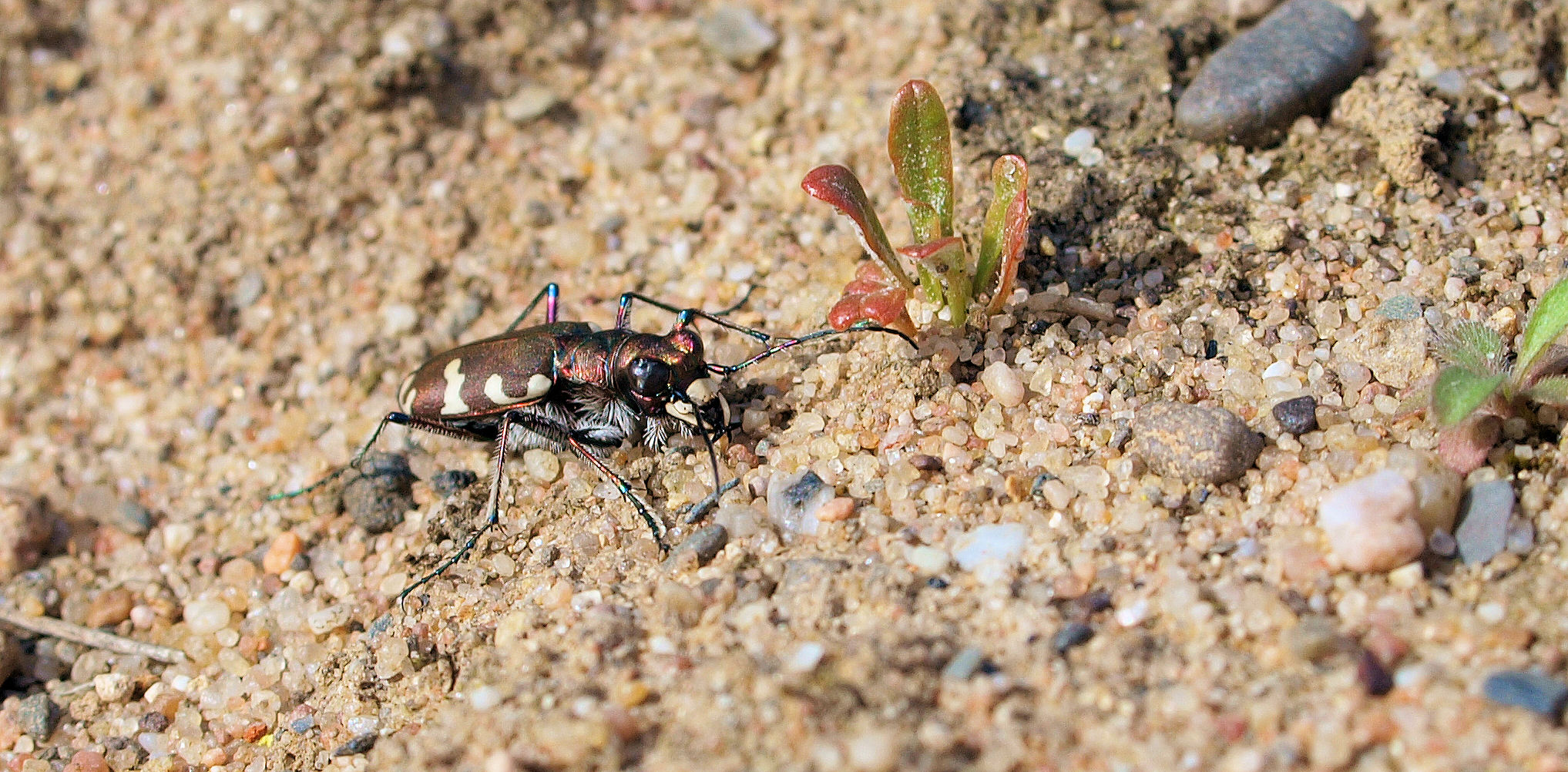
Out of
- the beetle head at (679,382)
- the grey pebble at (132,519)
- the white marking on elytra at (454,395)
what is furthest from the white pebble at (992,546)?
the grey pebble at (132,519)

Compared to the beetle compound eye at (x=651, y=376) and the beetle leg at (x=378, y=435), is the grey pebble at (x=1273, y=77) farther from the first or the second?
the beetle leg at (x=378, y=435)

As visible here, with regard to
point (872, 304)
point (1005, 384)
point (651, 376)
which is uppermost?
point (651, 376)

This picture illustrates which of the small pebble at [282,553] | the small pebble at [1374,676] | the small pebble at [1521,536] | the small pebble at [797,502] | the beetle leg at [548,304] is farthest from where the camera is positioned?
the beetle leg at [548,304]

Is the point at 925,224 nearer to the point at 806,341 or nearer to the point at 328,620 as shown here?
the point at 806,341

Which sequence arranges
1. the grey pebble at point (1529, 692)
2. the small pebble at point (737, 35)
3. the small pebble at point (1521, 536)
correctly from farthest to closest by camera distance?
1. the small pebble at point (737, 35)
2. the small pebble at point (1521, 536)
3. the grey pebble at point (1529, 692)

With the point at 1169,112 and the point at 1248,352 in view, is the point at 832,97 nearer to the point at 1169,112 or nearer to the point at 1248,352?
the point at 1169,112

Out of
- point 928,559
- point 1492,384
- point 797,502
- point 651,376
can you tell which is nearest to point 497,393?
point 651,376

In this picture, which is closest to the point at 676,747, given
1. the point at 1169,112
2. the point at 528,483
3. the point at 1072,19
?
the point at 528,483

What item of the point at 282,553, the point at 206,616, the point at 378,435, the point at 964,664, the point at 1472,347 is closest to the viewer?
the point at 964,664
